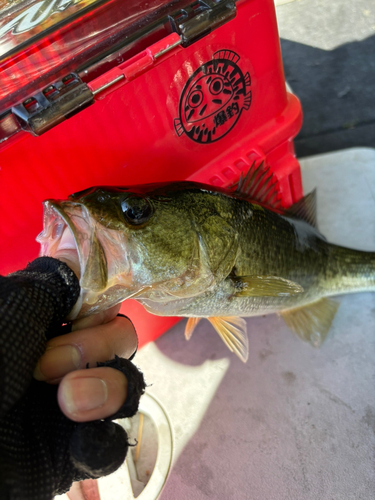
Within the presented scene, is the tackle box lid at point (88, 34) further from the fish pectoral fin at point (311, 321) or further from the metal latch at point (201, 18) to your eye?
the fish pectoral fin at point (311, 321)

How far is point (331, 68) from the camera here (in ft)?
9.50

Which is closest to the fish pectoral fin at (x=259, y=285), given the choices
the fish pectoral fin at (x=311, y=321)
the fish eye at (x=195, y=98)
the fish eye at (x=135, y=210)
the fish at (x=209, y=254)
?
the fish at (x=209, y=254)

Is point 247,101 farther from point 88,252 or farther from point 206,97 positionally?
point 88,252

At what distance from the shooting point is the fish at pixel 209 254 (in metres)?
0.88

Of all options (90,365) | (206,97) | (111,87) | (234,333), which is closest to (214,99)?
(206,97)

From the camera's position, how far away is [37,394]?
2.55 ft

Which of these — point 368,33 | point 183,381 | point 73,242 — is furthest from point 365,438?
point 368,33

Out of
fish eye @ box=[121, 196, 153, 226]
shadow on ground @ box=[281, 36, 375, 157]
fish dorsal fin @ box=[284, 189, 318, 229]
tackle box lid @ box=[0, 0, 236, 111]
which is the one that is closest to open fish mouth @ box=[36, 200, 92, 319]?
fish eye @ box=[121, 196, 153, 226]

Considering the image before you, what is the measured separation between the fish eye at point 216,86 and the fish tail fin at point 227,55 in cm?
7

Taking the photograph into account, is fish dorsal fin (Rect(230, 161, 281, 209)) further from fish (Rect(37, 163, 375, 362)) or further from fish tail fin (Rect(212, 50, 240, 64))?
fish tail fin (Rect(212, 50, 240, 64))

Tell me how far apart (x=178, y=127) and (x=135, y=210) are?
464 millimetres

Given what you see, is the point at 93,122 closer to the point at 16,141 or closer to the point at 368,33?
the point at 16,141

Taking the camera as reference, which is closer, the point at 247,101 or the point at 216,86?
the point at 216,86

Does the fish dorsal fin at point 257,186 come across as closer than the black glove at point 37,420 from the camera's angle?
No
